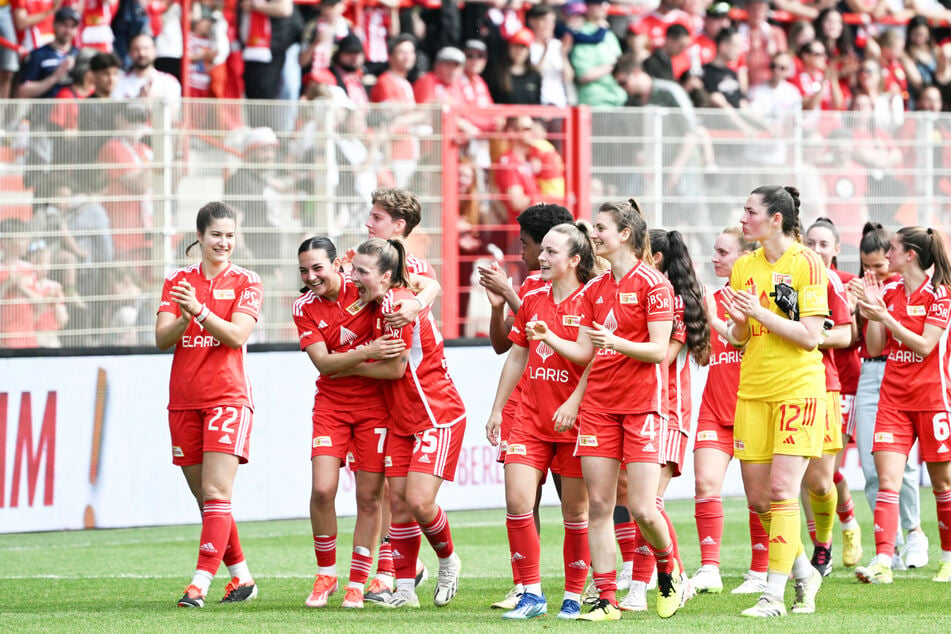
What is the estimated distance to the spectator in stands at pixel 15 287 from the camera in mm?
11562

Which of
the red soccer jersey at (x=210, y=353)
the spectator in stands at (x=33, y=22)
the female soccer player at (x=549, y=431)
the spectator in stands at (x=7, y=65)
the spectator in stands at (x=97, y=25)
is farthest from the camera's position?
the spectator in stands at (x=97, y=25)

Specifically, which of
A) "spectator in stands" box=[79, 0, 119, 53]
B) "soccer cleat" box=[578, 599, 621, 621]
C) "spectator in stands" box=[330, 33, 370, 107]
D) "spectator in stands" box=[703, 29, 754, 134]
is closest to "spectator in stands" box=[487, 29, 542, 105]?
"spectator in stands" box=[330, 33, 370, 107]

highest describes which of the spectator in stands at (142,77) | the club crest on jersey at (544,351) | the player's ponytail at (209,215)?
the spectator in stands at (142,77)

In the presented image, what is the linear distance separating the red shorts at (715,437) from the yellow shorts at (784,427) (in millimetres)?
1137

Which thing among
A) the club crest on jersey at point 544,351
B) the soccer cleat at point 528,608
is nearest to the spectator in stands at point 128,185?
the club crest on jersey at point 544,351

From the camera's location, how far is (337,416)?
8.00 meters

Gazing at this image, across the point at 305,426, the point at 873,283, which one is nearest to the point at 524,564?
the point at 873,283

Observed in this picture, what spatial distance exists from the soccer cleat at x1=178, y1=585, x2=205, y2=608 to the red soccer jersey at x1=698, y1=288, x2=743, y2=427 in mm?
3078

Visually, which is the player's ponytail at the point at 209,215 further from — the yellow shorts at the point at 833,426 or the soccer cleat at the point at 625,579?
the yellow shorts at the point at 833,426

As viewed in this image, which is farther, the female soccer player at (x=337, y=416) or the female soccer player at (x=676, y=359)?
the female soccer player at (x=337, y=416)

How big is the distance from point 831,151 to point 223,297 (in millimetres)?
7991

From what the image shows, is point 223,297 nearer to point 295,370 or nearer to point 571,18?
point 295,370

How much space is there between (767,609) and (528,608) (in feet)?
3.88

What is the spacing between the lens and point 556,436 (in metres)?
7.47
